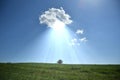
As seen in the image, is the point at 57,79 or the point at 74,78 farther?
the point at 74,78

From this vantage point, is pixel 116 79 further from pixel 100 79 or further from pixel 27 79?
pixel 27 79

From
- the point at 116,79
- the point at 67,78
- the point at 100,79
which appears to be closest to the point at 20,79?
the point at 67,78

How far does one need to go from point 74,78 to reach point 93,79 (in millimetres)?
3231

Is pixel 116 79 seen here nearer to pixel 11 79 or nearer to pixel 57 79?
pixel 57 79

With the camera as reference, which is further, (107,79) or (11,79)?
(107,79)

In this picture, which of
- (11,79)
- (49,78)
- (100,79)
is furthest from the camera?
(100,79)

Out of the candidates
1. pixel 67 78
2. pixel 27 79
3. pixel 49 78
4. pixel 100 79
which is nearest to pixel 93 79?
pixel 100 79

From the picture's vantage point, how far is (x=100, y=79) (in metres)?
34.3

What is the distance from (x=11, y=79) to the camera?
30.2m

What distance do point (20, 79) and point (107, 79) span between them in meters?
14.9

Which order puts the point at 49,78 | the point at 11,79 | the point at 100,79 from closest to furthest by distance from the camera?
the point at 11,79 → the point at 49,78 → the point at 100,79

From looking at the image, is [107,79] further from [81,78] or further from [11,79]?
A: [11,79]

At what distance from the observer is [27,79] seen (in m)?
30.5

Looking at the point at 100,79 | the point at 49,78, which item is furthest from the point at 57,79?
the point at 100,79
